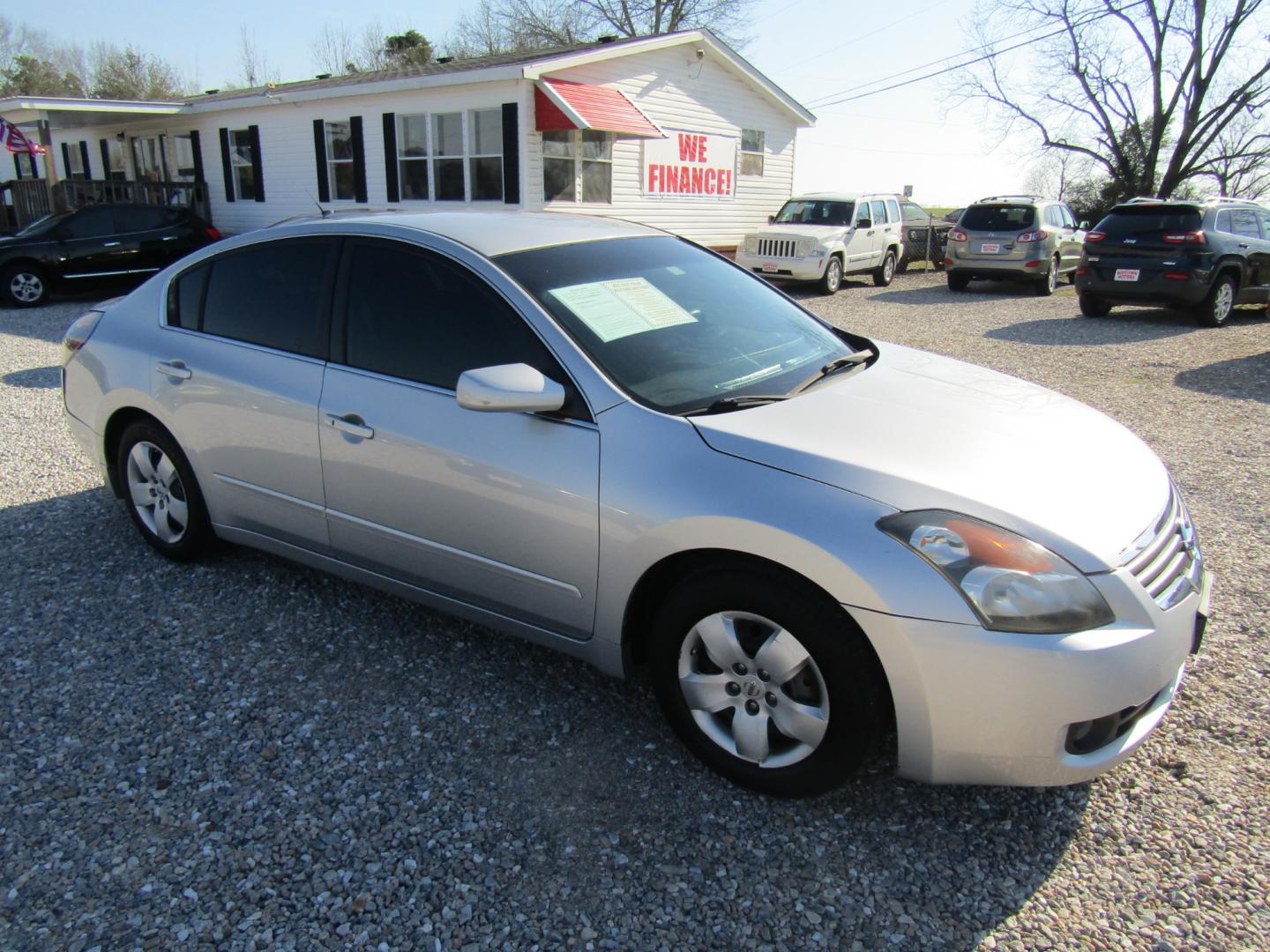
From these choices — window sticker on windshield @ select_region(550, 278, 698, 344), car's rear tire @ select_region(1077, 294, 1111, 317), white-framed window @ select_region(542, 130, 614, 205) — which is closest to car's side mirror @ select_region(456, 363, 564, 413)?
window sticker on windshield @ select_region(550, 278, 698, 344)

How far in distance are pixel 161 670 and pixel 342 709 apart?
788 mm

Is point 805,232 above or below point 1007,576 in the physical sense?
above

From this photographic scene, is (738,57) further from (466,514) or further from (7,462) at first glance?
(466,514)

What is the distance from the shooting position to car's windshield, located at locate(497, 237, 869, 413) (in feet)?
9.59

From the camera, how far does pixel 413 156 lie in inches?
655

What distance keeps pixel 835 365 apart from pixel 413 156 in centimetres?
1518

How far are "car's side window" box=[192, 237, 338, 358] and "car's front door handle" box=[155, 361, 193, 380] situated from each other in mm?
178

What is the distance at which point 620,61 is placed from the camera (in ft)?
55.2

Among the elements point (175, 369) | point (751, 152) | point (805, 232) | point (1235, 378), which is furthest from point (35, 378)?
point (751, 152)

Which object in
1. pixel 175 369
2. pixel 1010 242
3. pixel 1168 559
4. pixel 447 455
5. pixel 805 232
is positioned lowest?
pixel 1168 559

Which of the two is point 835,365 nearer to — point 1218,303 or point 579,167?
point 1218,303

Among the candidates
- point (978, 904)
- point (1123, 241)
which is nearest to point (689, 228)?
point (1123, 241)

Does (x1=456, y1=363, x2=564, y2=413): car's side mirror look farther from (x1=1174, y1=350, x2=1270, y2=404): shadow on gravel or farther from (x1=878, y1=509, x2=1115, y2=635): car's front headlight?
(x1=1174, y1=350, x2=1270, y2=404): shadow on gravel

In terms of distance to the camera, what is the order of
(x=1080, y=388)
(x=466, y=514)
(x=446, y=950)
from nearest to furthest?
(x=446, y=950) → (x=466, y=514) → (x=1080, y=388)
